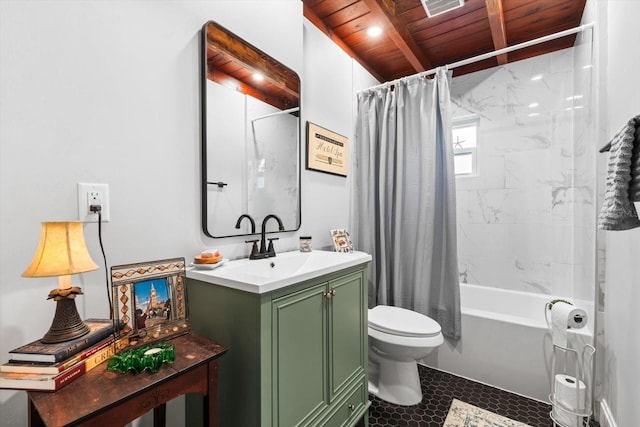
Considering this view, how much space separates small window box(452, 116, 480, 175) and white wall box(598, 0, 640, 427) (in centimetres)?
116

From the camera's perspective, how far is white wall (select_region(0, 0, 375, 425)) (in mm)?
840

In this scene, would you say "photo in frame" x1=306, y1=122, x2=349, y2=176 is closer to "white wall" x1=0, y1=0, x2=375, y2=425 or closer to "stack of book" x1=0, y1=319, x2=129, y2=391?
"white wall" x1=0, y1=0, x2=375, y2=425

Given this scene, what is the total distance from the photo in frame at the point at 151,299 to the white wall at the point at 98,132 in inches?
4.3

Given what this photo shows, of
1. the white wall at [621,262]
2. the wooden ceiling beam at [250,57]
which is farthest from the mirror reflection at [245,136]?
the white wall at [621,262]

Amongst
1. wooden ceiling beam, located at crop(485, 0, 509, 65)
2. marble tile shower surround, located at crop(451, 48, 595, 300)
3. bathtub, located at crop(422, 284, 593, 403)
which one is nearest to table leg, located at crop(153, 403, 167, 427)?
bathtub, located at crop(422, 284, 593, 403)

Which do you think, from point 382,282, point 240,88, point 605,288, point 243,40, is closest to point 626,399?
point 605,288

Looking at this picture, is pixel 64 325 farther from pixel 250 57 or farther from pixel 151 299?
pixel 250 57

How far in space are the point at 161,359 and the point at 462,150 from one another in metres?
3.00

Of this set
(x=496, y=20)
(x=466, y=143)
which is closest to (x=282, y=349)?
(x=496, y=20)

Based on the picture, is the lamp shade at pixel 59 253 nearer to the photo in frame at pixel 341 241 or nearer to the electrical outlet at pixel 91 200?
the electrical outlet at pixel 91 200

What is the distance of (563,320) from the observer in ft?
5.47

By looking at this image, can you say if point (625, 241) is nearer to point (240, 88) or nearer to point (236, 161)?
point (236, 161)

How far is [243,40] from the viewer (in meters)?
1.51

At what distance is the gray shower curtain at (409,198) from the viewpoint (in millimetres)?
2178
